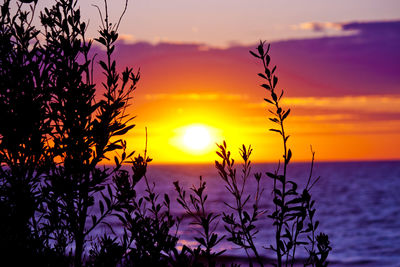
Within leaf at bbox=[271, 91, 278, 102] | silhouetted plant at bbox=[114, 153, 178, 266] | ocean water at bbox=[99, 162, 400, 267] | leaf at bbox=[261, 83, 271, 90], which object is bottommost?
ocean water at bbox=[99, 162, 400, 267]

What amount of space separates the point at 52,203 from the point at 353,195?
82180 millimetres

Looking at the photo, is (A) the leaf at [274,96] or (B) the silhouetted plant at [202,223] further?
(B) the silhouetted plant at [202,223]

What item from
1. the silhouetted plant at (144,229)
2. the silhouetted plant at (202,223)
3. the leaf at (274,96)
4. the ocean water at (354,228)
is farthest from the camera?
the ocean water at (354,228)

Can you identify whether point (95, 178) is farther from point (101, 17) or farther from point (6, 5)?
point (6, 5)

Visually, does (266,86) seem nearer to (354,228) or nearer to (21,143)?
(21,143)

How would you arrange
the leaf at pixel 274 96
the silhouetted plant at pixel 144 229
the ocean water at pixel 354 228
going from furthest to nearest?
the ocean water at pixel 354 228 < the silhouetted plant at pixel 144 229 < the leaf at pixel 274 96

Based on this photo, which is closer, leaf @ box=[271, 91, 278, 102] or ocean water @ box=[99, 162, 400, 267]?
leaf @ box=[271, 91, 278, 102]

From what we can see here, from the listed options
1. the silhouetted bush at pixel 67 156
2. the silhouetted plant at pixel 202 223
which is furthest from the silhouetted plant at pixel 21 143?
the silhouetted plant at pixel 202 223

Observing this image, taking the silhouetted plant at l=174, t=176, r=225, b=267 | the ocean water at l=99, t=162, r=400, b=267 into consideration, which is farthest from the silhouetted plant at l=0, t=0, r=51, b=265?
the ocean water at l=99, t=162, r=400, b=267

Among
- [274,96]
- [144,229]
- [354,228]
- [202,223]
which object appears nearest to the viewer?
[274,96]

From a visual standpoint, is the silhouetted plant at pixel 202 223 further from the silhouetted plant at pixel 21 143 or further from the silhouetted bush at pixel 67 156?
the silhouetted plant at pixel 21 143

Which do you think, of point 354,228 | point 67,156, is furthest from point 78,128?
point 354,228

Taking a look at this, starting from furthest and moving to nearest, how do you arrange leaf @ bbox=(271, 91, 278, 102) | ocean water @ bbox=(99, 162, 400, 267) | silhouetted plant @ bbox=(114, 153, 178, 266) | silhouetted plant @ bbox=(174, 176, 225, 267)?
ocean water @ bbox=(99, 162, 400, 267) < silhouetted plant @ bbox=(114, 153, 178, 266) < silhouetted plant @ bbox=(174, 176, 225, 267) < leaf @ bbox=(271, 91, 278, 102)

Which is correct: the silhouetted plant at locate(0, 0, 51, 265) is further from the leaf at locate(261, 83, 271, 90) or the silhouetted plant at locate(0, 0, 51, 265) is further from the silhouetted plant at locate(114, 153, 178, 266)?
the leaf at locate(261, 83, 271, 90)
